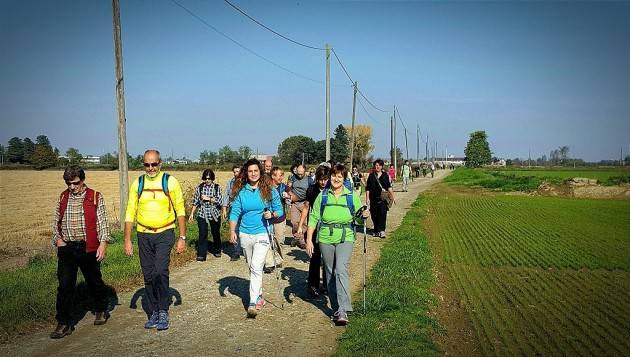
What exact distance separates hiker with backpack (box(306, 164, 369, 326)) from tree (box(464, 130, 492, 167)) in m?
128

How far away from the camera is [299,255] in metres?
11.3

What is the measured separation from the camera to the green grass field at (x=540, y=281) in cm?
632

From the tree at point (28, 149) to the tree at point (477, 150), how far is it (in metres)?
101

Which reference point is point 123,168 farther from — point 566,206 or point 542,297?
point 566,206

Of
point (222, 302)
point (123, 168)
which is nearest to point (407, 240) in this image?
point (222, 302)

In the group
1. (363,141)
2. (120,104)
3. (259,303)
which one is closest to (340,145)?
(363,141)

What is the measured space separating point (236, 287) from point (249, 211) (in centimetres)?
218

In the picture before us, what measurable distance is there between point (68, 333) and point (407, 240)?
8.71 m

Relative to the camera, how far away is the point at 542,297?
8508 mm

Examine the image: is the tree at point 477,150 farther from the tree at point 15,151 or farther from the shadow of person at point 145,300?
the shadow of person at point 145,300

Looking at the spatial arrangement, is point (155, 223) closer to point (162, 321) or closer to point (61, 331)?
point (162, 321)

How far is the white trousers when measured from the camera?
671 cm

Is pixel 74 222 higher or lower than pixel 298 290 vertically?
higher

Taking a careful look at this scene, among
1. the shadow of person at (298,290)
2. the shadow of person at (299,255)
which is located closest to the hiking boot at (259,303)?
the shadow of person at (298,290)
